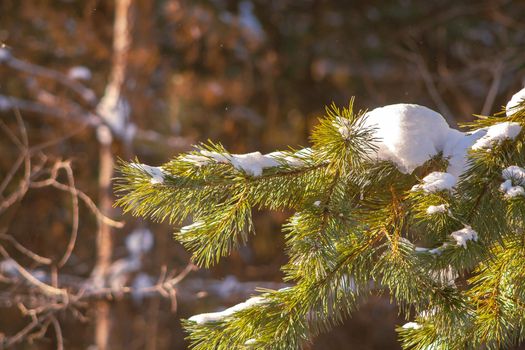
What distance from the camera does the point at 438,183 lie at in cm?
150

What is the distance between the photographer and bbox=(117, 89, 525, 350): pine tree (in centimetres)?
148

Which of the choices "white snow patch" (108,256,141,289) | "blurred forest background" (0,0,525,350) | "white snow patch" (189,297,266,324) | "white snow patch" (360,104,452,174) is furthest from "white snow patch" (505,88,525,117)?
"blurred forest background" (0,0,525,350)

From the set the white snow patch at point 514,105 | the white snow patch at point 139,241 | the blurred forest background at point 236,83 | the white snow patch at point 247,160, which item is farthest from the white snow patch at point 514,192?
the blurred forest background at point 236,83

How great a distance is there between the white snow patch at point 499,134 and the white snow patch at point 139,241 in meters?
5.49

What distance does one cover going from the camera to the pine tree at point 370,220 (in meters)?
1.48

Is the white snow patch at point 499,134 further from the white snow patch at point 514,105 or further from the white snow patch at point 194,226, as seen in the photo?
the white snow patch at point 194,226

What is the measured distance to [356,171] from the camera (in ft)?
5.24

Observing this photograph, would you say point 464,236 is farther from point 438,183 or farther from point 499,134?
point 499,134

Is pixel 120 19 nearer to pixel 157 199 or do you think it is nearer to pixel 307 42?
pixel 307 42

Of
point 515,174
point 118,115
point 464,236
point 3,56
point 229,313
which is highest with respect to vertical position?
point 3,56

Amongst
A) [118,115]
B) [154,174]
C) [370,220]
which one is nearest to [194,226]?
[154,174]

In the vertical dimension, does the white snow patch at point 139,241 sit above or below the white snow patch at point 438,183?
above

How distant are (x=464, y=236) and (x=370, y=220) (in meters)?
0.22

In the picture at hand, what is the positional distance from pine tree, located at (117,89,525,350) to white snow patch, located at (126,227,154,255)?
5.31 meters
